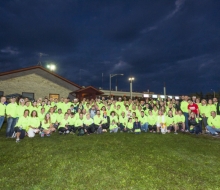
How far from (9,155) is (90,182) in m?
4.19

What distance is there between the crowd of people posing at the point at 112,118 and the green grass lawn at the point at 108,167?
291cm

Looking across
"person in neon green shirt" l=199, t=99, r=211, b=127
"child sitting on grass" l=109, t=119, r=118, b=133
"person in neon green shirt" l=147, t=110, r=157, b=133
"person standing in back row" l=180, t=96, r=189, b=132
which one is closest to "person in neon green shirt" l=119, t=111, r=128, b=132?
"child sitting on grass" l=109, t=119, r=118, b=133

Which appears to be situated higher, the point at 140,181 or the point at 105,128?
the point at 105,128

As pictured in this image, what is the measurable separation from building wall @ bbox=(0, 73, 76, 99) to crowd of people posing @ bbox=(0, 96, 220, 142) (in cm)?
1359

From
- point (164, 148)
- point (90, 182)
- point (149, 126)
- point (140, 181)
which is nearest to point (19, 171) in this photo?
point (90, 182)

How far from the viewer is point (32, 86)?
1044 inches

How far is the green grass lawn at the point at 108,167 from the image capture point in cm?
493

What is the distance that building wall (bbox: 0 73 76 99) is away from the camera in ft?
81.0

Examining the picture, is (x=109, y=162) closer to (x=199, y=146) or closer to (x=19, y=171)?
(x=19, y=171)

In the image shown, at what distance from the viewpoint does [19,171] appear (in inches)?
223

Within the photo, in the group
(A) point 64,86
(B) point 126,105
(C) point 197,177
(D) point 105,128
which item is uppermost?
(A) point 64,86

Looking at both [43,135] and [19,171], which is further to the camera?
[43,135]

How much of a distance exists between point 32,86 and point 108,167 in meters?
23.9

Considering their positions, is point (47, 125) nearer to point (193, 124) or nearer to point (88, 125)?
point (88, 125)
